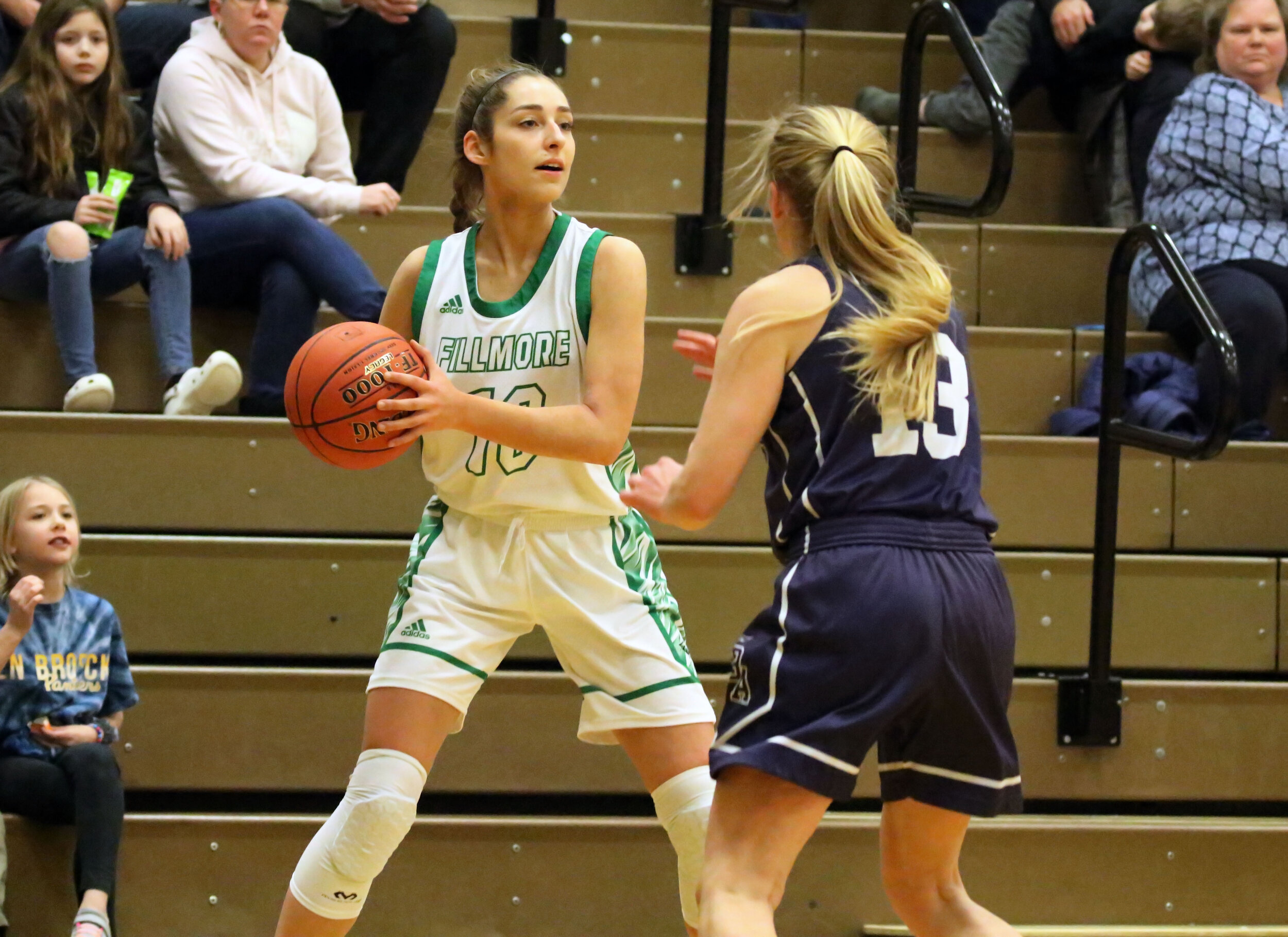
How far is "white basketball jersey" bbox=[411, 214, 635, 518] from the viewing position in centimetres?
278

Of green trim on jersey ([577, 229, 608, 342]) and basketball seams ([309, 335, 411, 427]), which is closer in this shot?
basketball seams ([309, 335, 411, 427])

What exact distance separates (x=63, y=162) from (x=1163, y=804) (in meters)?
3.35

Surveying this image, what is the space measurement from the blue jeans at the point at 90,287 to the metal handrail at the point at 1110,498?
2345 mm

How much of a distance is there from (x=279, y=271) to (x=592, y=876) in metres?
1.76

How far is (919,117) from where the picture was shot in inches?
196

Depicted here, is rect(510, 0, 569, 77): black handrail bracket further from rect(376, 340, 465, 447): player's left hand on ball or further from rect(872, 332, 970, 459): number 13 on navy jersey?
rect(872, 332, 970, 459): number 13 on navy jersey

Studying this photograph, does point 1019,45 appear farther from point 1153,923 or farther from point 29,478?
point 29,478

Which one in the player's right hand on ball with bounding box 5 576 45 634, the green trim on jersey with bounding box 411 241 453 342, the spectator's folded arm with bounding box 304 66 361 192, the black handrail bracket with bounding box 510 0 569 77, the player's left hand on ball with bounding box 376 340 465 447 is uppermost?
the black handrail bracket with bounding box 510 0 569 77

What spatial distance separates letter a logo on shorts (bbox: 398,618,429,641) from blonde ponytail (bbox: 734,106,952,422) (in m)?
0.80

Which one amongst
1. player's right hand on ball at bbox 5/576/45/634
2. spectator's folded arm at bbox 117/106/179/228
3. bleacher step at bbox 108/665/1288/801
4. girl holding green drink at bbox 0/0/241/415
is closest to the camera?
player's right hand on ball at bbox 5/576/45/634

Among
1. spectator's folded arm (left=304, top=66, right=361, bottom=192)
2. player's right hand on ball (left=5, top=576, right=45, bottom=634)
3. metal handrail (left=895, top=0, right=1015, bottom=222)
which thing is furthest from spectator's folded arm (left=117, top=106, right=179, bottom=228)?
metal handrail (left=895, top=0, right=1015, bottom=222)

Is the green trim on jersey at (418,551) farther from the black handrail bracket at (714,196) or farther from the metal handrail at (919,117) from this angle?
the black handrail bracket at (714,196)

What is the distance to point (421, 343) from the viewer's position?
2.85 m

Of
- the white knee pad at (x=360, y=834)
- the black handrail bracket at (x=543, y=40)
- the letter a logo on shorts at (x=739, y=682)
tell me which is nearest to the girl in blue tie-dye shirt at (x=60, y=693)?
the white knee pad at (x=360, y=834)
